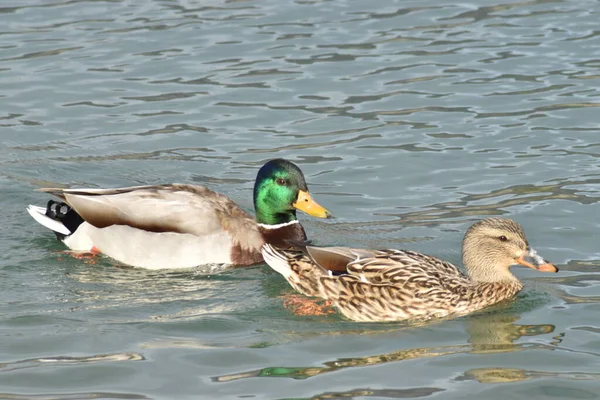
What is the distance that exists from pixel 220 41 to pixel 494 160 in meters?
5.01

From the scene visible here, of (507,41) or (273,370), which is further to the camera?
(507,41)

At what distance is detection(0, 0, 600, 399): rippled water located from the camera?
8859 millimetres

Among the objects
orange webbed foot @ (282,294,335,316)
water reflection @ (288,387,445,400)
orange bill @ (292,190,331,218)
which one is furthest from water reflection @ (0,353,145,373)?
orange bill @ (292,190,331,218)

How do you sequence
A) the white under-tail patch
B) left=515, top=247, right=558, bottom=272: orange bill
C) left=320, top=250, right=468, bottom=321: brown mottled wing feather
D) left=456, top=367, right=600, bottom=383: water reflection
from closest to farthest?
left=456, top=367, right=600, bottom=383: water reflection, left=320, top=250, right=468, bottom=321: brown mottled wing feather, left=515, top=247, right=558, bottom=272: orange bill, the white under-tail patch

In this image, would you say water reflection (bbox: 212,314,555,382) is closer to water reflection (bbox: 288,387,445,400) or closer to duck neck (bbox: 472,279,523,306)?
duck neck (bbox: 472,279,523,306)

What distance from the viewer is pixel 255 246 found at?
11.8 metres

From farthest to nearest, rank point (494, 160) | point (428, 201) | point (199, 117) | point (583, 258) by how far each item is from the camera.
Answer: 1. point (199, 117)
2. point (494, 160)
3. point (428, 201)
4. point (583, 258)

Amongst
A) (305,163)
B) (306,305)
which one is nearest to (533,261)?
(306,305)

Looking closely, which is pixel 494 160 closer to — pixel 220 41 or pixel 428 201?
pixel 428 201

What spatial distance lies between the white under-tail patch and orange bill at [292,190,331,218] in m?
0.77

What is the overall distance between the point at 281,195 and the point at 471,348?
3.10 meters

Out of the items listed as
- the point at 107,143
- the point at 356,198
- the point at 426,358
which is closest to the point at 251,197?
the point at 356,198

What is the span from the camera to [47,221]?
39.5ft

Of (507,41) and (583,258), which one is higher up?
(507,41)
